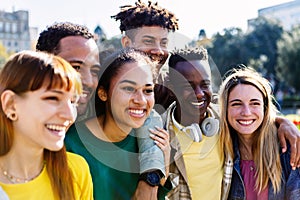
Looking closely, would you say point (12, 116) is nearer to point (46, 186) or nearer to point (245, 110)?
point (46, 186)

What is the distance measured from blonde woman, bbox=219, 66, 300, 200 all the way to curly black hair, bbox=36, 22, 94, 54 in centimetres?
117

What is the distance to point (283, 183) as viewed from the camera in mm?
3145

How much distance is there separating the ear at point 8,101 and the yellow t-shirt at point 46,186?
35cm

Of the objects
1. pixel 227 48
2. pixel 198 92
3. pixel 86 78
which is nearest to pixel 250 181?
pixel 198 92

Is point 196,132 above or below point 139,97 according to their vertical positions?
below

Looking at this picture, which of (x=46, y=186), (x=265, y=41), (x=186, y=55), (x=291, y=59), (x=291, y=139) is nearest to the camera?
(x=46, y=186)

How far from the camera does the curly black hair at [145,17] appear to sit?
3.77 metres

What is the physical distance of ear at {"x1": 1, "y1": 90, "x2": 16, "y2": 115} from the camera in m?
2.02

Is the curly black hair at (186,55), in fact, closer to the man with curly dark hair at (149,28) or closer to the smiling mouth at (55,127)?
the man with curly dark hair at (149,28)

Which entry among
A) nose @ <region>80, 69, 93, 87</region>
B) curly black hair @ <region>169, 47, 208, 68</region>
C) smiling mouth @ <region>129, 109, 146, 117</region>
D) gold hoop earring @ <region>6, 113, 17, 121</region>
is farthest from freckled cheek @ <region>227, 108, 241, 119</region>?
gold hoop earring @ <region>6, 113, 17, 121</region>

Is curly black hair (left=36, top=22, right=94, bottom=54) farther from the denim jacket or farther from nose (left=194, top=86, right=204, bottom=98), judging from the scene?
the denim jacket

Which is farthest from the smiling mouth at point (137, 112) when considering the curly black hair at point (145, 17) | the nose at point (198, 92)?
the curly black hair at point (145, 17)

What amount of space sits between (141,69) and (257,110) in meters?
1.00

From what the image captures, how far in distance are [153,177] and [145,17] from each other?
1646 mm
